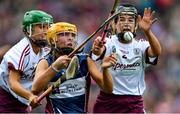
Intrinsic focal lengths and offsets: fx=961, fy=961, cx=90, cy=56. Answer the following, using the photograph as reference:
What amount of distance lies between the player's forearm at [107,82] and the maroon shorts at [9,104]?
1.40m

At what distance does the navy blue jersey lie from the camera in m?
10.4

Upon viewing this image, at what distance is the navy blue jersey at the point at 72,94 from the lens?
10359 millimetres

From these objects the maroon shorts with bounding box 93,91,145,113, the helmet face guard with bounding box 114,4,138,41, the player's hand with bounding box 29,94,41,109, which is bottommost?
the maroon shorts with bounding box 93,91,145,113

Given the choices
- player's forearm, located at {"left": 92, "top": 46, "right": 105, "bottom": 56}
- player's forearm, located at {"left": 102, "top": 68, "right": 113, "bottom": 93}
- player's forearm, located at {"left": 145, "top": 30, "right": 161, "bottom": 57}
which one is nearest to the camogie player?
player's forearm, located at {"left": 92, "top": 46, "right": 105, "bottom": 56}

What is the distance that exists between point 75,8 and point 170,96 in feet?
12.1

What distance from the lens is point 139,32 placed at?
1727 centimetres

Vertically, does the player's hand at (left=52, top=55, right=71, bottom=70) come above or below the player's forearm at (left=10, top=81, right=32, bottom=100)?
above

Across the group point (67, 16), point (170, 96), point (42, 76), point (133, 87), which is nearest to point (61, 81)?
point (42, 76)

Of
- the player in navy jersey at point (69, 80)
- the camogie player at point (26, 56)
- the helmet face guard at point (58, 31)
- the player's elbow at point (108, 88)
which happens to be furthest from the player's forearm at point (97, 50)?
the camogie player at point (26, 56)

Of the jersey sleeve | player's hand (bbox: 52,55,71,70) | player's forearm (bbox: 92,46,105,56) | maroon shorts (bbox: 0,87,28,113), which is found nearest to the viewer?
player's hand (bbox: 52,55,71,70)

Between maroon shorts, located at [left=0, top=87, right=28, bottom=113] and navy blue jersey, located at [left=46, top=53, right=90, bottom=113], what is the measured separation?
1111 mm

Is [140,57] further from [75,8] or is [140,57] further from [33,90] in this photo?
[75,8]

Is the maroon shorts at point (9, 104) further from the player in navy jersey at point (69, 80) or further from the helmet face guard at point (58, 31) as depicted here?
the helmet face guard at point (58, 31)

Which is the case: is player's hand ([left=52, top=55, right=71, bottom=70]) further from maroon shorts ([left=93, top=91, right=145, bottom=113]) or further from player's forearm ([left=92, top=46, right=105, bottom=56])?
maroon shorts ([left=93, top=91, right=145, bottom=113])
